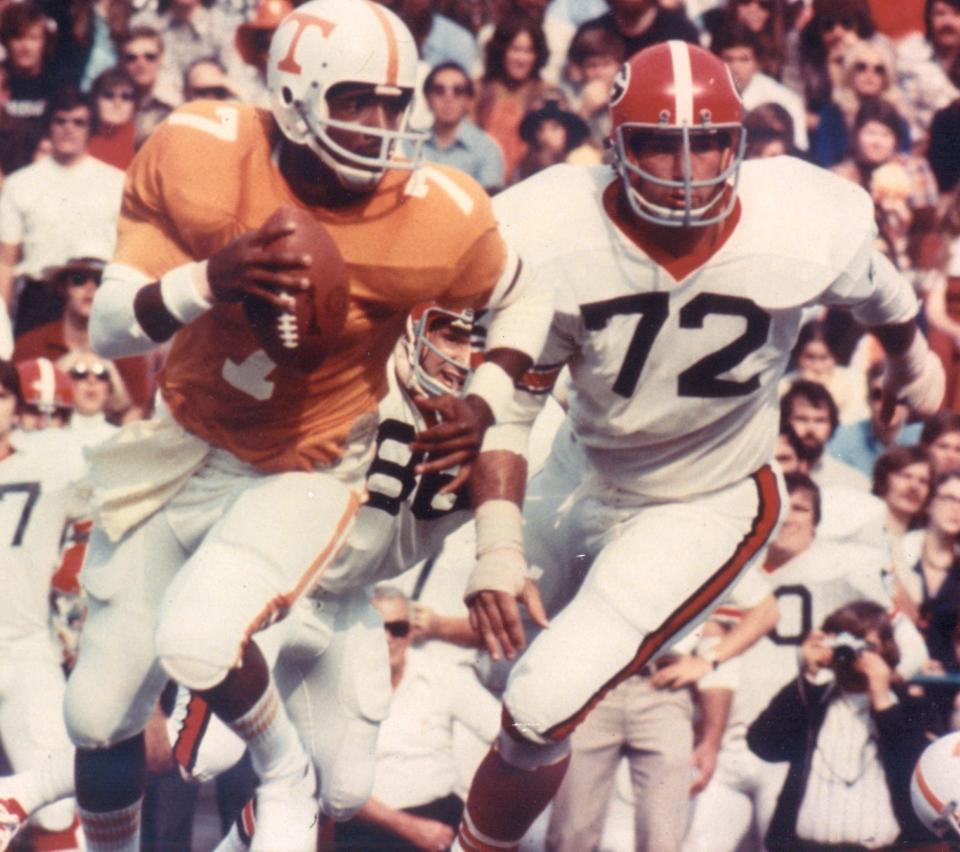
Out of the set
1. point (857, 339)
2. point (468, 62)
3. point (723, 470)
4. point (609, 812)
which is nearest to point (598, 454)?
point (723, 470)

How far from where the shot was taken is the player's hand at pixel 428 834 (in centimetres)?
536

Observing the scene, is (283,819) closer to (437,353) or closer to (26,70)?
(437,353)

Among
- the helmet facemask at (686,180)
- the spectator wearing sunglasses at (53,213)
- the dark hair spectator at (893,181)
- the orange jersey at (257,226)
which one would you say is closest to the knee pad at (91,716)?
the orange jersey at (257,226)

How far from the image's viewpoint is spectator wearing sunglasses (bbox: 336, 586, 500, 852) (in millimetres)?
5406

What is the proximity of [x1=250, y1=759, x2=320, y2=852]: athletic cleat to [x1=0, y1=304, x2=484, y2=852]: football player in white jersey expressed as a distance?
3.6 inches

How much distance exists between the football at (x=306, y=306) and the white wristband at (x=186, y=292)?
79 mm

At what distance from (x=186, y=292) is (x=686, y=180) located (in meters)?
1.05

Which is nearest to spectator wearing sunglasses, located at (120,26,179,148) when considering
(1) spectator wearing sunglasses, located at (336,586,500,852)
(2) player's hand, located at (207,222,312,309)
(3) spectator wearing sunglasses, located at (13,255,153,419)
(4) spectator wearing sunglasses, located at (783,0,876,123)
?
(3) spectator wearing sunglasses, located at (13,255,153,419)

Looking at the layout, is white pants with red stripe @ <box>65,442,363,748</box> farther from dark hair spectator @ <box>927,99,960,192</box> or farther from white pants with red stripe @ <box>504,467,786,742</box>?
dark hair spectator @ <box>927,99,960,192</box>

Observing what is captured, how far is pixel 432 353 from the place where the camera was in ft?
16.0

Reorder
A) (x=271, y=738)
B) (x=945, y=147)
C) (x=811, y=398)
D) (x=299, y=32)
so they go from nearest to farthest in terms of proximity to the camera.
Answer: (x=299, y=32) → (x=271, y=738) → (x=811, y=398) → (x=945, y=147)

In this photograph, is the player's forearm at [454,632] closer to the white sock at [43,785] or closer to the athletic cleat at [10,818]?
the white sock at [43,785]

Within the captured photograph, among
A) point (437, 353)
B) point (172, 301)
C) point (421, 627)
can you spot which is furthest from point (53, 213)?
point (172, 301)

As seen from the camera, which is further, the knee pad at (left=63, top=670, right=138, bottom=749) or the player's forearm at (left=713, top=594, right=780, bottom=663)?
the player's forearm at (left=713, top=594, right=780, bottom=663)
